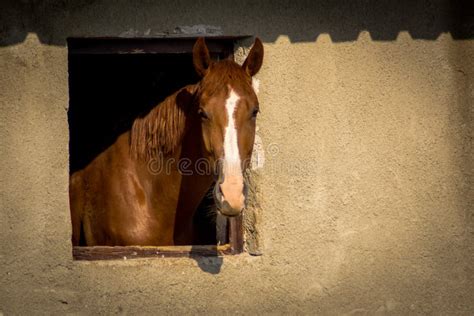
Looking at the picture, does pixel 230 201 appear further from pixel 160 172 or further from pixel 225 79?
pixel 160 172

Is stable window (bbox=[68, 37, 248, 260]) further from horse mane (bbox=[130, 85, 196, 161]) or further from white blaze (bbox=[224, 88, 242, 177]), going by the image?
white blaze (bbox=[224, 88, 242, 177])

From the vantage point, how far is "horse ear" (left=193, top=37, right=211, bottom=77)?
16.8ft

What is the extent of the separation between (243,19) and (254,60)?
32 centimetres

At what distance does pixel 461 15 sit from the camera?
571cm

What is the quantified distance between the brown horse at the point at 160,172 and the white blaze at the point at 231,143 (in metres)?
0.11

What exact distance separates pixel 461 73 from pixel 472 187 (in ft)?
2.34

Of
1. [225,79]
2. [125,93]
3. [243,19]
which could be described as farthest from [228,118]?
[125,93]

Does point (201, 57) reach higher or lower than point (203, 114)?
higher

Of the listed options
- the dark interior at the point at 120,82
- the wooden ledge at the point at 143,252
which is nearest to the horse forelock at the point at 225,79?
the wooden ledge at the point at 143,252

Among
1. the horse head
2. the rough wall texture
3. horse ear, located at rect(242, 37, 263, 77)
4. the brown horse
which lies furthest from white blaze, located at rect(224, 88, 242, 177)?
the rough wall texture

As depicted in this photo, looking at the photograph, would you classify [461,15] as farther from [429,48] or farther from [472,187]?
[472,187]

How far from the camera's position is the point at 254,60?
524 centimetres

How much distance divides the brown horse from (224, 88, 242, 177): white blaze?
0.11 meters

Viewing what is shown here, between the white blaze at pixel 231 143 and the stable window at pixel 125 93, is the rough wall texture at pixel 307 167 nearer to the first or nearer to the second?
the stable window at pixel 125 93
